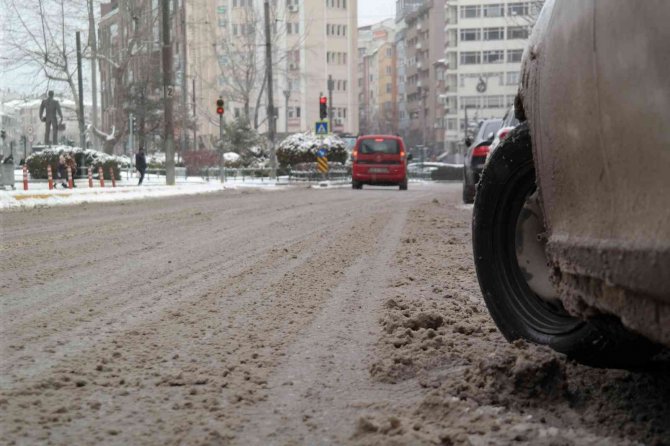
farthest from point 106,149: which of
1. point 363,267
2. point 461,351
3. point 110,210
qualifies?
point 461,351

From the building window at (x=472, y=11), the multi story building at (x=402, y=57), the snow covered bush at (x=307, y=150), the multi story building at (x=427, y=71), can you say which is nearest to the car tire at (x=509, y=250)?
the snow covered bush at (x=307, y=150)

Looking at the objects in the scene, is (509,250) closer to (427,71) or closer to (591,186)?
(591,186)

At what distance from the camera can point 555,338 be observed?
12.1 feet

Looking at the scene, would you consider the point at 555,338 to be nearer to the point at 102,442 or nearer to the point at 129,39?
the point at 102,442

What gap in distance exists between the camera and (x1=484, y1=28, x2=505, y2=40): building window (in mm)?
108681

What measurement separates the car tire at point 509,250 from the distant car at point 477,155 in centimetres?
1045

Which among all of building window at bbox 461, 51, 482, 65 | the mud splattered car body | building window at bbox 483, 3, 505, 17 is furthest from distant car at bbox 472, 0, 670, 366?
building window at bbox 461, 51, 482, 65

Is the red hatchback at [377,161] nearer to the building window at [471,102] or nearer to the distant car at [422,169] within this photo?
the distant car at [422,169]

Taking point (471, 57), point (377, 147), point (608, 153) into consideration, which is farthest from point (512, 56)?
point (608, 153)

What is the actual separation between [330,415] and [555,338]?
0.99 m

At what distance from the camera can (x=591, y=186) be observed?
285 cm

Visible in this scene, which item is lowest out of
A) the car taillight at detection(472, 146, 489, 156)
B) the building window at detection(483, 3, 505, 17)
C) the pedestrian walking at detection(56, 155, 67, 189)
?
the pedestrian walking at detection(56, 155, 67, 189)

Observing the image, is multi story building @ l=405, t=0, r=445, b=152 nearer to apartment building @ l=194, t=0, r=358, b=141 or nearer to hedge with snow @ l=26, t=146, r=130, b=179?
apartment building @ l=194, t=0, r=358, b=141

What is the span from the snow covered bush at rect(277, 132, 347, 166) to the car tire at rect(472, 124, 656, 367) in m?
38.2
